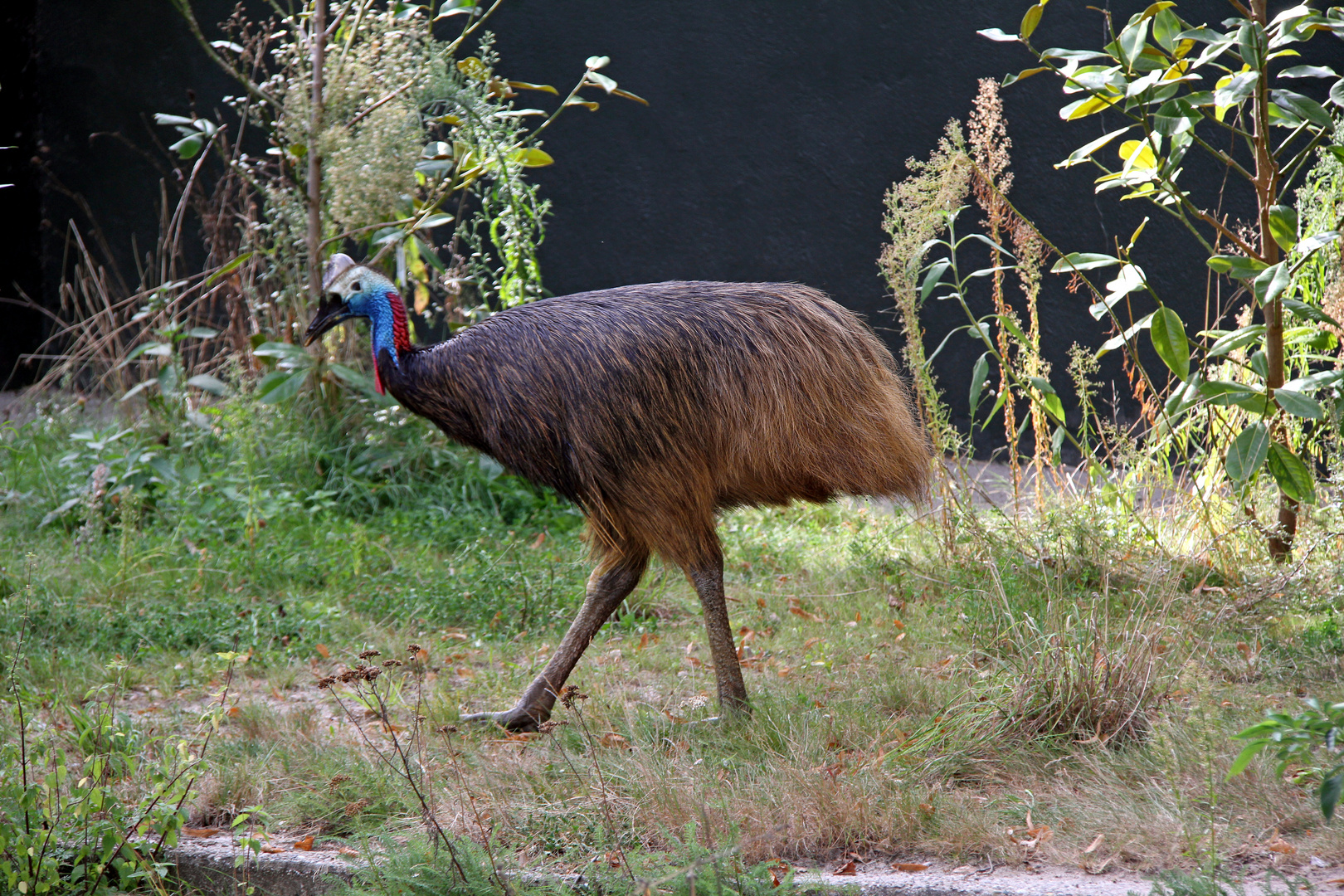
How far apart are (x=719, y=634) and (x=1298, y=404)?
1885mm

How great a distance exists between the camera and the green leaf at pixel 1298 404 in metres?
3.47

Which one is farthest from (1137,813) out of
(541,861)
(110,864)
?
(110,864)

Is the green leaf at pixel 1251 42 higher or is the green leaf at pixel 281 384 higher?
the green leaf at pixel 1251 42

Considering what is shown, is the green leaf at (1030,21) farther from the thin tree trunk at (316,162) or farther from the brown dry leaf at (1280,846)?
the thin tree trunk at (316,162)

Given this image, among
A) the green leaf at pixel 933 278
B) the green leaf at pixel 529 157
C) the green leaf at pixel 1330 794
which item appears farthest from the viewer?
the green leaf at pixel 529 157

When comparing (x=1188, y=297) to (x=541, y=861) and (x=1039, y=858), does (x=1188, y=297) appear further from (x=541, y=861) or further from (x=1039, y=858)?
(x=541, y=861)

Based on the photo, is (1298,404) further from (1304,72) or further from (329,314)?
(329,314)

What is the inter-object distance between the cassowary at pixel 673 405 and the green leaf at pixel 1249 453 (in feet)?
3.51

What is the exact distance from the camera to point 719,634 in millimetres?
3285

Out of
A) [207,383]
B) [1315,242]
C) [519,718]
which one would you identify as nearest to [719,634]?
[519,718]

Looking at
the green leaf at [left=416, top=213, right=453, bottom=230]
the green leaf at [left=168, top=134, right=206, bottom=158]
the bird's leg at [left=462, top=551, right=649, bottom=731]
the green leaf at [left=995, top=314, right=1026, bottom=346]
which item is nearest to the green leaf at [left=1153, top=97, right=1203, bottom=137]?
the green leaf at [left=995, top=314, right=1026, bottom=346]

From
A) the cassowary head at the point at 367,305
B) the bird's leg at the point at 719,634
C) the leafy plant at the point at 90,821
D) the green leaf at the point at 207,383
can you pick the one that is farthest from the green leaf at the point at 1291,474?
the green leaf at the point at 207,383

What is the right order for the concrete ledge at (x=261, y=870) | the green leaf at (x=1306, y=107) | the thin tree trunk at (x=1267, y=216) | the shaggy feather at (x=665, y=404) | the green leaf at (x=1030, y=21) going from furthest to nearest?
the thin tree trunk at (x=1267, y=216) < the green leaf at (x=1030, y=21) < the green leaf at (x=1306, y=107) < the shaggy feather at (x=665, y=404) < the concrete ledge at (x=261, y=870)

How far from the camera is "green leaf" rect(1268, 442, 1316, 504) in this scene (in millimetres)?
3689
